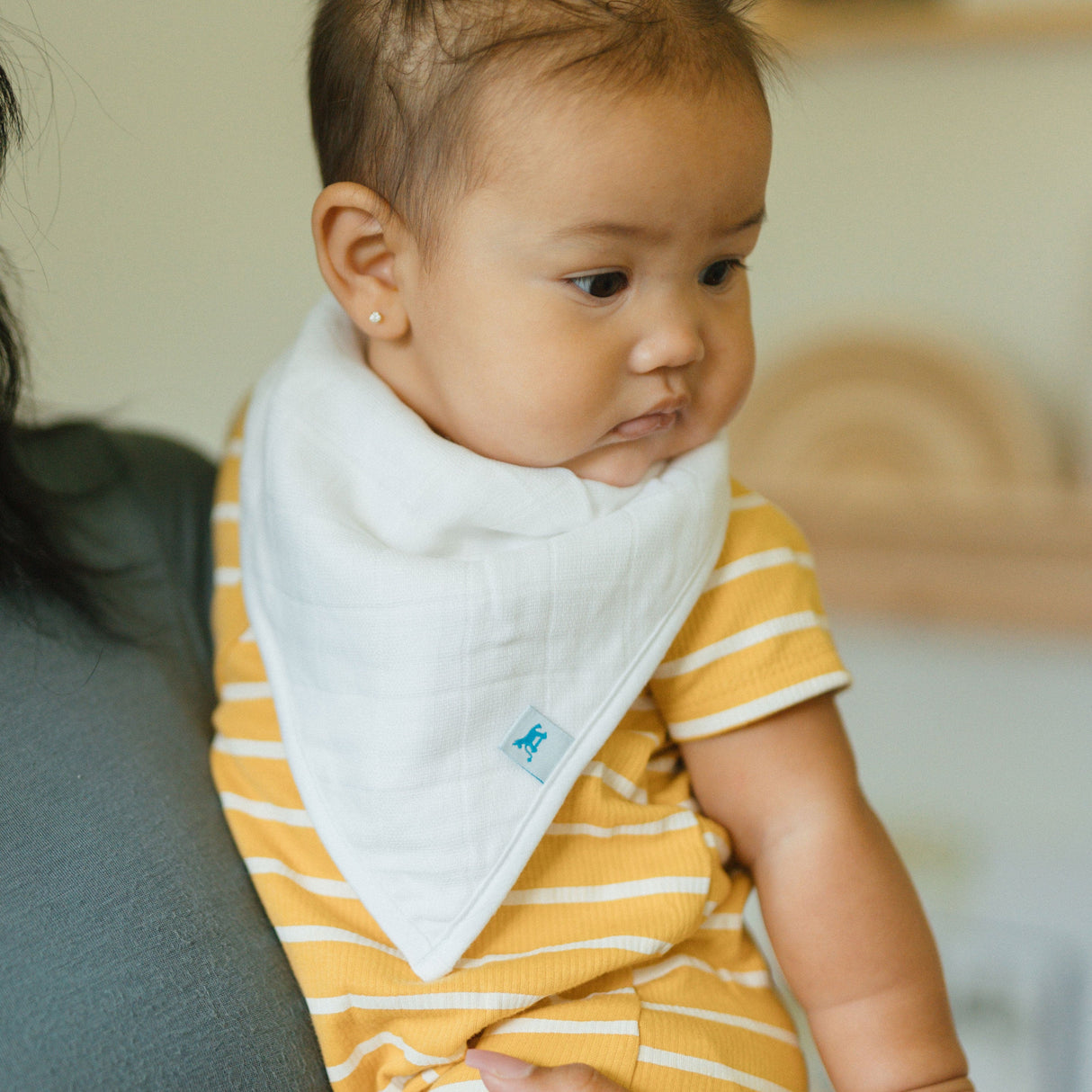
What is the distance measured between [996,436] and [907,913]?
1.65 meters

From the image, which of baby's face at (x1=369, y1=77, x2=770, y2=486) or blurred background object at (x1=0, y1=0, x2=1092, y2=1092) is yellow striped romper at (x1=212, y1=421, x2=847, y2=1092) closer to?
baby's face at (x1=369, y1=77, x2=770, y2=486)

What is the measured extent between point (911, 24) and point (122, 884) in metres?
2.03

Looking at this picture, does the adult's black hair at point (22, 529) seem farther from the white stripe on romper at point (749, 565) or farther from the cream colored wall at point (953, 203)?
the cream colored wall at point (953, 203)

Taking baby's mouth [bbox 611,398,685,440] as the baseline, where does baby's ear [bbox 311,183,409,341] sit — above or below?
above

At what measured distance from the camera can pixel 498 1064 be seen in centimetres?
62

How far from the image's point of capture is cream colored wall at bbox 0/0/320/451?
84.6 inches

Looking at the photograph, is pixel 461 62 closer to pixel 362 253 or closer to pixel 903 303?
pixel 362 253

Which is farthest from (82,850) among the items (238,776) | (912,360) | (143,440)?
(912,360)

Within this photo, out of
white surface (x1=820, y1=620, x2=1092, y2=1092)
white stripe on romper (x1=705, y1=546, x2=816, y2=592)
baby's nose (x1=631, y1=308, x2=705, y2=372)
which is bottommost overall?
white surface (x1=820, y1=620, x2=1092, y2=1092)

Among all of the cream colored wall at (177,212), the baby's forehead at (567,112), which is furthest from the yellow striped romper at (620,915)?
the cream colored wall at (177,212)

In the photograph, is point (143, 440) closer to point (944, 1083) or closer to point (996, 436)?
point (944, 1083)

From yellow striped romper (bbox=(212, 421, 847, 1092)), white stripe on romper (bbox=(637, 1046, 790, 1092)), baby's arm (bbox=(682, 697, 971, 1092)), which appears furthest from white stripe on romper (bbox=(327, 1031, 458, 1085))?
baby's arm (bbox=(682, 697, 971, 1092))

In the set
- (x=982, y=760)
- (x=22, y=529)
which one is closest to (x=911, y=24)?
(x=982, y=760)

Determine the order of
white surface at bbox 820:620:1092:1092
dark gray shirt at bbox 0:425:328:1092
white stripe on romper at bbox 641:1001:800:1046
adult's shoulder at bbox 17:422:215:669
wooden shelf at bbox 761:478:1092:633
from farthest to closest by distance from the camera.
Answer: wooden shelf at bbox 761:478:1092:633
white surface at bbox 820:620:1092:1092
adult's shoulder at bbox 17:422:215:669
white stripe on romper at bbox 641:1001:800:1046
dark gray shirt at bbox 0:425:328:1092
